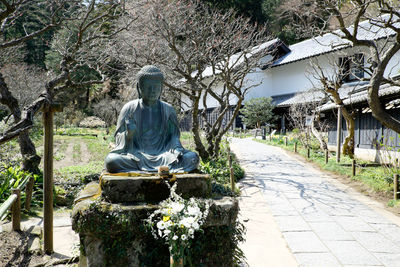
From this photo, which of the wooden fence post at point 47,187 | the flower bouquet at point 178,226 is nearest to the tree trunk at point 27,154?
the wooden fence post at point 47,187

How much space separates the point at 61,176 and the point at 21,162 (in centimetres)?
128

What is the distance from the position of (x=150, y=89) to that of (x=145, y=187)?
1520mm

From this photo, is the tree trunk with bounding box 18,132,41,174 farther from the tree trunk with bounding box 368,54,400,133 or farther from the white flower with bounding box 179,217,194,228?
the tree trunk with bounding box 368,54,400,133

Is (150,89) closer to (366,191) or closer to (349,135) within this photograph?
(366,191)

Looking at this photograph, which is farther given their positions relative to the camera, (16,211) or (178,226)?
(16,211)

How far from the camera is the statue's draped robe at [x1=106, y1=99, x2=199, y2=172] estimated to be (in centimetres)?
373

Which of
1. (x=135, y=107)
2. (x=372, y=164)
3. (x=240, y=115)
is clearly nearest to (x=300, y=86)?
(x=240, y=115)

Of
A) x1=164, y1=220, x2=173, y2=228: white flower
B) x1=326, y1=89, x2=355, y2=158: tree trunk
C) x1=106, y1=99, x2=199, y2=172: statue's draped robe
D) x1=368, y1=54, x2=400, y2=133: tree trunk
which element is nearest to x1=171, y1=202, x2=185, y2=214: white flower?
x1=164, y1=220, x2=173, y2=228: white flower

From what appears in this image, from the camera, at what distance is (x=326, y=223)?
18.7 ft

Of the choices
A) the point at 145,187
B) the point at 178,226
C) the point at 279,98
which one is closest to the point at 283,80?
the point at 279,98

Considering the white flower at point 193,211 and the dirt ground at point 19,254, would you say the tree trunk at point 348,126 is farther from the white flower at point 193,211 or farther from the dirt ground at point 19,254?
the dirt ground at point 19,254

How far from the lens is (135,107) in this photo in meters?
4.27

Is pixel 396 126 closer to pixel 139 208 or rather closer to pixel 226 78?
pixel 226 78

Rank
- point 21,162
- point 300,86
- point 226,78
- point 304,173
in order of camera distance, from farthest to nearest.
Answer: point 300,86
point 304,173
point 226,78
point 21,162
